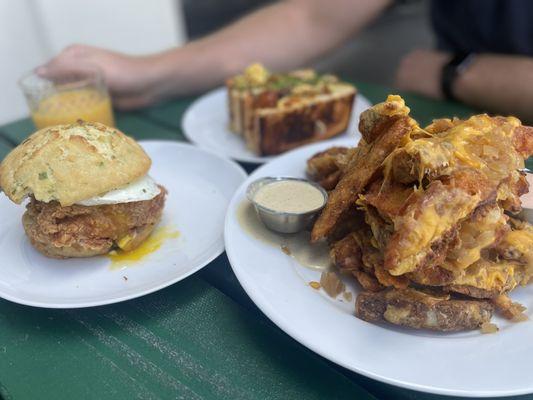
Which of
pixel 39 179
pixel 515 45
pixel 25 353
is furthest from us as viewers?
pixel 515 45

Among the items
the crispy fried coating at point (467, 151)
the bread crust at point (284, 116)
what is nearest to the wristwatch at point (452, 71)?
the bread crust at point (284, 116)

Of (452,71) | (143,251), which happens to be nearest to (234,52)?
(452,71)

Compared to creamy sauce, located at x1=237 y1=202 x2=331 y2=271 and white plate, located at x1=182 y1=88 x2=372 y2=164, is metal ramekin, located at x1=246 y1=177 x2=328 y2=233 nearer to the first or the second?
creamy sauce, located at x1=237 y1=202 x2=331 y2=271

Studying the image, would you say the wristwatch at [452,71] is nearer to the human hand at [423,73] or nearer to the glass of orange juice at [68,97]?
the human hand at [423,73]

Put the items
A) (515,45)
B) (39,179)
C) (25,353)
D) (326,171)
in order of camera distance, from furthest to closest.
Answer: (515,45)
(326,171)
(39,179)
(25,353)

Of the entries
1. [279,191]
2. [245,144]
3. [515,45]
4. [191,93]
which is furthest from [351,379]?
[515,45]

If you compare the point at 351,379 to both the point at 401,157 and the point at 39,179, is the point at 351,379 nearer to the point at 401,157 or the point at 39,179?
the point at 401,157

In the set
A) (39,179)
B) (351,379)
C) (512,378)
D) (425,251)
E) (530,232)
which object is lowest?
(351,379)

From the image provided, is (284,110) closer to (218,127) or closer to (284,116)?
(284,116)
